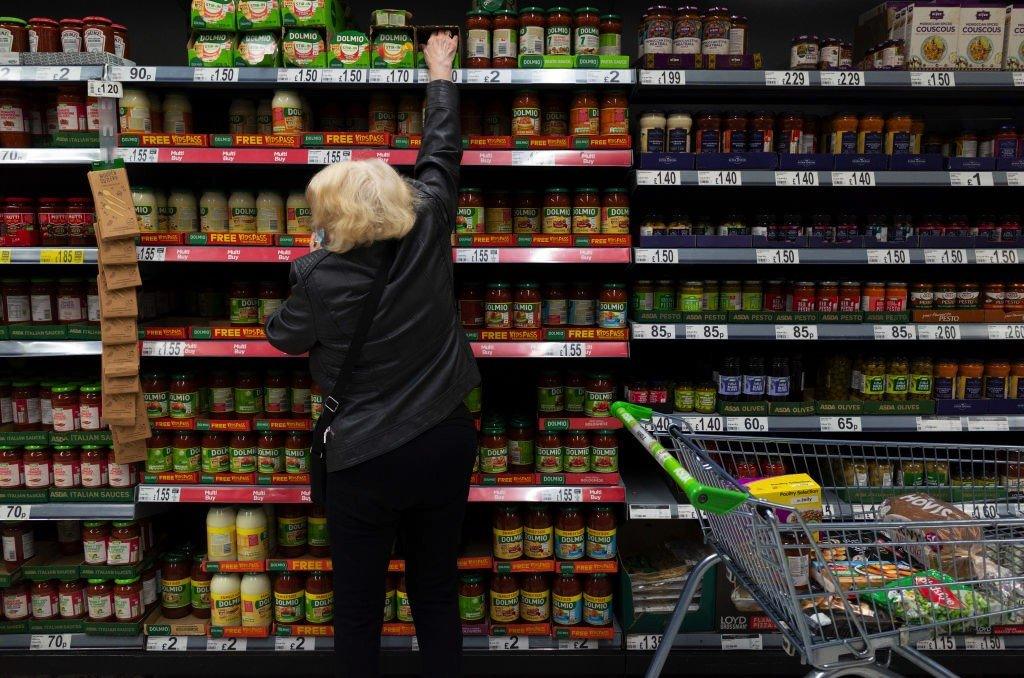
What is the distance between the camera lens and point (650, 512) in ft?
8.65

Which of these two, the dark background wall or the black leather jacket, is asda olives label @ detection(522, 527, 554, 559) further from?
the dark background wall

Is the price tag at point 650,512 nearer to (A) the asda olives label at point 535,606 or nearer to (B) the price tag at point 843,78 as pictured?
(A) the asda olives label at point 535,606

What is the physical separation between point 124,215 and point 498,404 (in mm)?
1652

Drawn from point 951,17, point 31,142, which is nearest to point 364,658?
point 31,142

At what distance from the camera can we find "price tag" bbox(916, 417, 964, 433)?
8.80 feet

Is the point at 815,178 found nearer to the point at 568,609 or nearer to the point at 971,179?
the point at 971,179

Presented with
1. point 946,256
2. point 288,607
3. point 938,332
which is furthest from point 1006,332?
point 288,607

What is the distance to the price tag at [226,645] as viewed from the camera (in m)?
2.67

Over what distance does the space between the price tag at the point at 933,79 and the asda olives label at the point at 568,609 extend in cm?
228

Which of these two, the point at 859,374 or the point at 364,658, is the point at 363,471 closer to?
the point at 364,658

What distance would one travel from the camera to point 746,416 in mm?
2678

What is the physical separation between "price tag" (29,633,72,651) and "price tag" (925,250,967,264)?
3.58 m

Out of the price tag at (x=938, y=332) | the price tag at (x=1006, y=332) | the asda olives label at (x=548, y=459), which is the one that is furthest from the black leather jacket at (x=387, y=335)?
the price tag at (x=1006, y=332)

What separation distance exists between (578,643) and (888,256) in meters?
1.88
